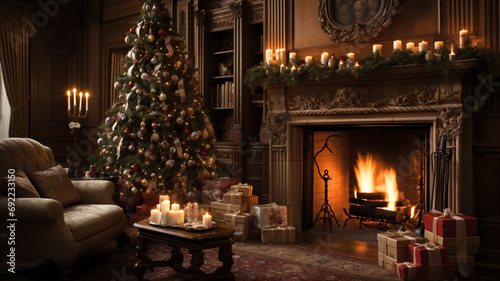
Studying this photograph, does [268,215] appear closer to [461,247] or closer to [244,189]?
[244,189]

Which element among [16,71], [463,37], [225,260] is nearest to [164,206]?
[225,260]

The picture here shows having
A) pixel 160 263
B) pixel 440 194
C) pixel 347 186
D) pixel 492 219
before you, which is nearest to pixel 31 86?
pixel 160 263

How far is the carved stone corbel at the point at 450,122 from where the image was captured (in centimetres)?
351

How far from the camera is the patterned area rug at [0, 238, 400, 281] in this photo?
9.91 feet

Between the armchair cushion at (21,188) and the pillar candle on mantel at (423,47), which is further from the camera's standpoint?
the pillar candle on mantel at (423,47)

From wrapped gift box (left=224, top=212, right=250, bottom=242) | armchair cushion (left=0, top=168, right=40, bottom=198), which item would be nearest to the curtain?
armchair cushion (left=0, top=168, right=40, bottom=198)

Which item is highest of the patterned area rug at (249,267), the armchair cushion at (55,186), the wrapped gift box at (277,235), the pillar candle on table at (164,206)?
the armchair cushion at (55,186)

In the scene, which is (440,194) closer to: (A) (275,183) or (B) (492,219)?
(B) (492,219)

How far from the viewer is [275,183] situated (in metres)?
4.57

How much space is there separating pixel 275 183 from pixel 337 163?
3.14 ft

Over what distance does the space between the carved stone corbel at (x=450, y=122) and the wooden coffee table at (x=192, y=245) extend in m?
2.17

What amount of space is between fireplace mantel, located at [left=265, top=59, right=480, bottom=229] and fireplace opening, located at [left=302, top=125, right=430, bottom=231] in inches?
7.8

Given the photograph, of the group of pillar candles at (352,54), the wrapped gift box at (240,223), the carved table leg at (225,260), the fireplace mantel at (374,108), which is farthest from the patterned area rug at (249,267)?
the group of pillar candles at (352,54)

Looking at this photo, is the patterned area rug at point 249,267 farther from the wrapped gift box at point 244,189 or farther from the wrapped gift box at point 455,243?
the wrapped gift box at point 244,189
